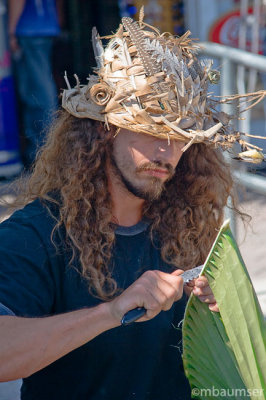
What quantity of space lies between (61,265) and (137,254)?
276mm

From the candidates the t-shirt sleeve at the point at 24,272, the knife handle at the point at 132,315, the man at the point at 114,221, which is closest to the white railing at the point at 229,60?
the man at the point at 114,221

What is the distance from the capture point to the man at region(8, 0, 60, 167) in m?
5.54

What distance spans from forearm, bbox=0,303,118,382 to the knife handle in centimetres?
5

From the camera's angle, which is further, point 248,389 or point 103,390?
point 103,390

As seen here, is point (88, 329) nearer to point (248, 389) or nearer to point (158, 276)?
point (158, 276)

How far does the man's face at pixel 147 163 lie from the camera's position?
225 cm

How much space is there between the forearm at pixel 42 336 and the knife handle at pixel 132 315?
5 centimetres

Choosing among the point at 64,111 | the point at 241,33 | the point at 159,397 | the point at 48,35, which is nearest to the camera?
the point at 159,397

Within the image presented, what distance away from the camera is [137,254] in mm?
2316

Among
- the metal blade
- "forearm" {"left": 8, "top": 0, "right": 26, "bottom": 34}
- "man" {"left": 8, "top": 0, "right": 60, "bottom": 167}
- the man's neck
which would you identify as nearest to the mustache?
the man's neck

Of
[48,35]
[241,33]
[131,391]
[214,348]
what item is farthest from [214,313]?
[241,33]

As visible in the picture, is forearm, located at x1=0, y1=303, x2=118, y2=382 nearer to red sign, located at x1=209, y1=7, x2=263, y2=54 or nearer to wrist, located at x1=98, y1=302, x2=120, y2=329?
wrist, located at x1=98, y1=302, x2=120, y2=329

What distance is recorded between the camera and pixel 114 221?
2336mm

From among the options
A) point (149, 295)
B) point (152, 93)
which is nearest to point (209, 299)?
point (149, 295)
